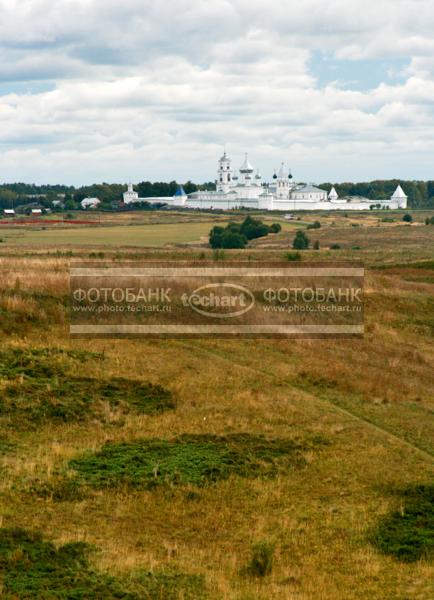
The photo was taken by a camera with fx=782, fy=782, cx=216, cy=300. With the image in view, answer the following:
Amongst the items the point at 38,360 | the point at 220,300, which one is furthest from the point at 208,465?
the point at 220,300

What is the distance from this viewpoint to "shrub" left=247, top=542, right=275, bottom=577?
1082 centimetres

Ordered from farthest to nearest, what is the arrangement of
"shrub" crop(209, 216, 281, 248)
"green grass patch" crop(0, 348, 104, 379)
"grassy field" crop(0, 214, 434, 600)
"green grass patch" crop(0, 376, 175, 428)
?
"shrub" crop(209, 216, 281, 248)
"green grass patch" crop(0, 348, 104, 379)
"green grass patch" crop(0, 376, 175, 428)
"grassy field" crop(0, 214, 434, 600)

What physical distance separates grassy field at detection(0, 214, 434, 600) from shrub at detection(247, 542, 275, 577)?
0.02m

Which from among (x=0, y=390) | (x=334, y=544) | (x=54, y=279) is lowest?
(x=334, y=544)

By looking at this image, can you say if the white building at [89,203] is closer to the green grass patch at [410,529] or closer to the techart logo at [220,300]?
the techart logo at [220,300]

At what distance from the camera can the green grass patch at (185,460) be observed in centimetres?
1393

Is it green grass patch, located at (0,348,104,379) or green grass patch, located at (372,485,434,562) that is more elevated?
green grass patch, located at (0,348,104,379)

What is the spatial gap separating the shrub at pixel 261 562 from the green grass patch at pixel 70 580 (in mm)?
757

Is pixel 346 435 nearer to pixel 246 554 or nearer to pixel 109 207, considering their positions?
pixel 246 554

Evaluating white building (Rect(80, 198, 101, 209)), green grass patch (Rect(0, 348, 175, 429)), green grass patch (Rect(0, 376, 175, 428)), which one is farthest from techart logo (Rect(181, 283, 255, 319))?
white building (Rect(80, 198, 101, 209))

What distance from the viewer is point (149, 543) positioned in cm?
1167

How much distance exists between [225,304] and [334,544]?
15412mm

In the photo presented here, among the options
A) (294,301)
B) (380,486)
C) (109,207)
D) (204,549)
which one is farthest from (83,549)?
(109,207)

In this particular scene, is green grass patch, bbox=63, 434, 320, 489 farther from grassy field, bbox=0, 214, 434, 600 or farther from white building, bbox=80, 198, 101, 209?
white building, bbox=80, 198, 101, 209
